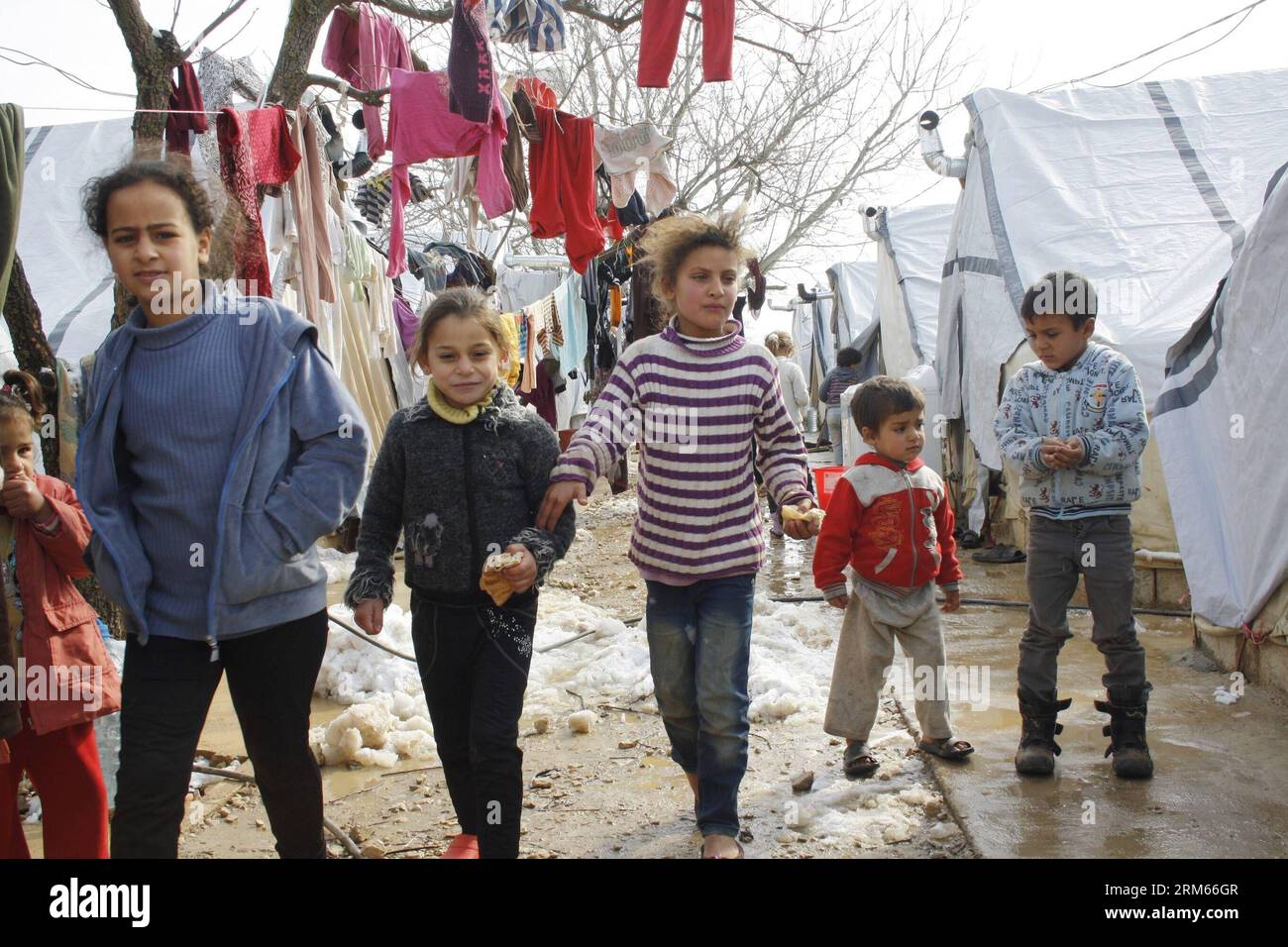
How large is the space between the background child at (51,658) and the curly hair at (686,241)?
5.96ft

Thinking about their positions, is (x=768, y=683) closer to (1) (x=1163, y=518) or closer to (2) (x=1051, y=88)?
(1) (x=1163, y=518)

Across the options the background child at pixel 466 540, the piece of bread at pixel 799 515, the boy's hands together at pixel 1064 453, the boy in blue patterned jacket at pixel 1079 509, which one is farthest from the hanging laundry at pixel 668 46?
the piece of bread at pixel 799 515

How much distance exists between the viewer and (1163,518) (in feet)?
20.3

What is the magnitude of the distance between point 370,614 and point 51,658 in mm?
841

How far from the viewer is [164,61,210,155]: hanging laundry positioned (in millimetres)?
4363

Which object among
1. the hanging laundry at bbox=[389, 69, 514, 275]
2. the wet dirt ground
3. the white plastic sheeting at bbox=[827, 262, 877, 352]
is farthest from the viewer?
the white plastic sheeting at bbox=[827, 262, 877, 352]

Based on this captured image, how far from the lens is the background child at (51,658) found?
2.52 meters

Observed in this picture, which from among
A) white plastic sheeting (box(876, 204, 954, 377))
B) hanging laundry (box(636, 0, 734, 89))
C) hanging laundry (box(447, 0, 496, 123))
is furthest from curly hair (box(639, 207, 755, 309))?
white plastic sheeting (box(876, 204, 954, 377))

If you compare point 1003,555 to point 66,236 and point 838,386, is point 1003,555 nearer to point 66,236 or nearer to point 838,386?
point 838,386

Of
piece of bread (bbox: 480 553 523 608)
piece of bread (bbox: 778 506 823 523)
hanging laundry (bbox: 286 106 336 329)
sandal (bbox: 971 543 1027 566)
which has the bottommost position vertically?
sandal (bbox: 971 543 1027 566)

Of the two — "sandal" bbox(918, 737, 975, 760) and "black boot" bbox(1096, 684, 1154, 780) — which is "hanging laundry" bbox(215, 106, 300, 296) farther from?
"black boot" bbox(1096, 684, 1154, 780)

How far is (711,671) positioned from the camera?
9.45 ft

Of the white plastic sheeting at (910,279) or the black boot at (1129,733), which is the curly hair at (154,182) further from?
the white plastic sheeting at (910,279)
